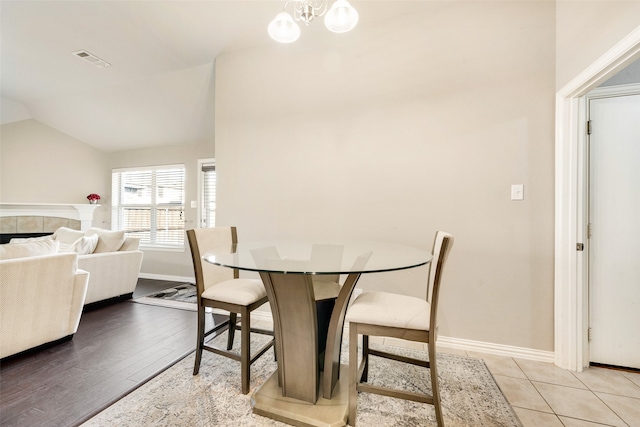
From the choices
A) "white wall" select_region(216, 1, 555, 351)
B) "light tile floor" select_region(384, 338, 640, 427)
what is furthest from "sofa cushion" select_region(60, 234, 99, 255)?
"light tile floor" select_region(384, 338, 640, 427)

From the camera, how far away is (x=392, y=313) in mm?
1319

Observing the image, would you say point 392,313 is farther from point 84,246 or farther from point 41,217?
point 41,217

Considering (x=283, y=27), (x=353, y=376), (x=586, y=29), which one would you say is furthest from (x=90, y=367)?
(x=586, y=29)

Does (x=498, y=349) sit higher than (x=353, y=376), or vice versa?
(x=353, y=376)

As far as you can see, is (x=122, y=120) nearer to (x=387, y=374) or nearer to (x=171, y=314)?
(x=171, y=314)

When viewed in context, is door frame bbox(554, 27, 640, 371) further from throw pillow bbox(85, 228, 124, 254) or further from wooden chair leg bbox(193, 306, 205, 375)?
throw pillow bbox(85, 228, 124, 254)

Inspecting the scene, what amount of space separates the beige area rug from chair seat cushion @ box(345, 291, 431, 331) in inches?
21.1

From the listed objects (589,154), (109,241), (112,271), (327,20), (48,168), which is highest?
(327,20)

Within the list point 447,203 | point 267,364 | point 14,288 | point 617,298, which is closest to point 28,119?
point 14,288

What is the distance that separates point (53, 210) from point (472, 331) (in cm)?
623

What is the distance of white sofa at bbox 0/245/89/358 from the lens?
74.1 inches

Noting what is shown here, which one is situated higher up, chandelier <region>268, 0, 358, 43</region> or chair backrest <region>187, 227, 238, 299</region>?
chandelier <region>268, 0, 358, 43</region>

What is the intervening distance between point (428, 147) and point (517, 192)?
28.3 inches

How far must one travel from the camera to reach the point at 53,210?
454 cm
